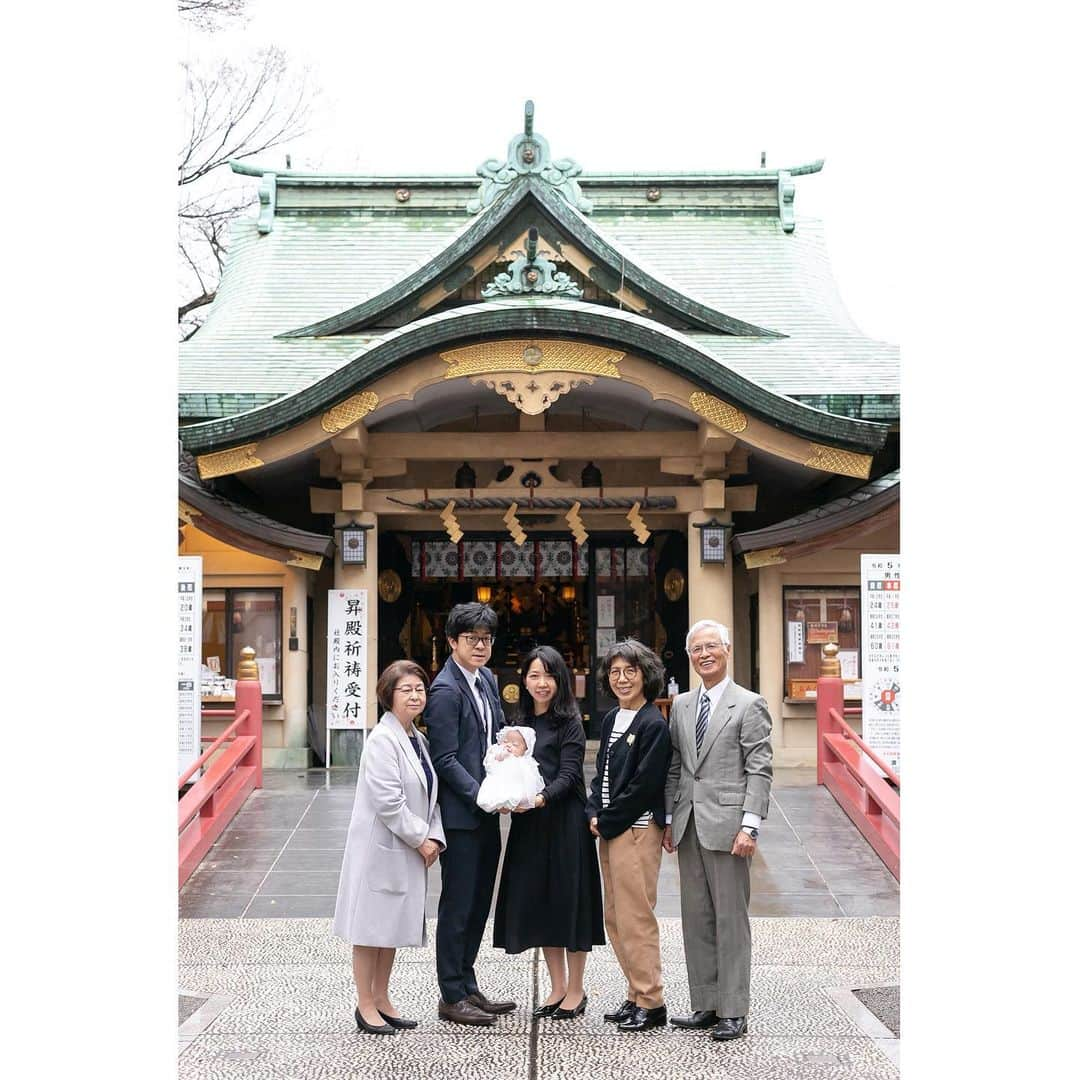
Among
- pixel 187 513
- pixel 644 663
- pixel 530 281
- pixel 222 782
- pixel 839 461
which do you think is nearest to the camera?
pixel 644 663

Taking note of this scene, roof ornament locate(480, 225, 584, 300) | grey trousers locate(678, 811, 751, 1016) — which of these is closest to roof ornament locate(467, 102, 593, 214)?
roof ornament locate(480, 225, 584, 300)

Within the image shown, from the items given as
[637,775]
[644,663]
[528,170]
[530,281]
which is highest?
[528,170]

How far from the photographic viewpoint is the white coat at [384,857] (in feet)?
17.7

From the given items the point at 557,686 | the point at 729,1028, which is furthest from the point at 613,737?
the point at 729,1028

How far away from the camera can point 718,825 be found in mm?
5516

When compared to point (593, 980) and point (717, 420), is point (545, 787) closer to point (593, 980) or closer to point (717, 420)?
point (593, 980)

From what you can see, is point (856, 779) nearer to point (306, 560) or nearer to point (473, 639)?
point (473, 639)

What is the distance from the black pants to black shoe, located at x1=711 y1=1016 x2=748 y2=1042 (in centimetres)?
112

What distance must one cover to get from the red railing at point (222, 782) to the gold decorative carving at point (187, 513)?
6.75 feet

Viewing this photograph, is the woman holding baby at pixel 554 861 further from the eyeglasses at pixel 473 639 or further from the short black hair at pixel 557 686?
the eyeglasses at pixel 473 639

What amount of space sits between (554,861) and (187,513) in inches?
314

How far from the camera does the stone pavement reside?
524cm

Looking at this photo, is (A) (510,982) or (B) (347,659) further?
(B) (347,659)

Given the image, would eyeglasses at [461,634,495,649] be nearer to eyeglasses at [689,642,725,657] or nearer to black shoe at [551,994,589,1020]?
eyeglasses at [689,642,725,657]
